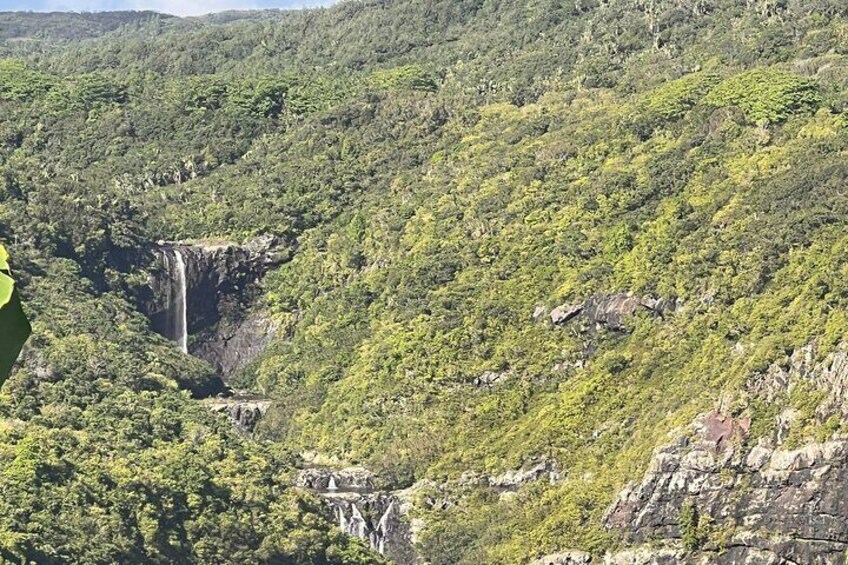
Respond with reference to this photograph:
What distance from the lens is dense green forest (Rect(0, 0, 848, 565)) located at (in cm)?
4253

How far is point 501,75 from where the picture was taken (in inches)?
3167

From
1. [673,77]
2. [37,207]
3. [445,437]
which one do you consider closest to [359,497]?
[445,437]

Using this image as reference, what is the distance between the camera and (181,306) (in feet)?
211

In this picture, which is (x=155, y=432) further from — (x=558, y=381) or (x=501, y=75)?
(x=501, y=75)

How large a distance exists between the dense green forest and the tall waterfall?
3.24ft

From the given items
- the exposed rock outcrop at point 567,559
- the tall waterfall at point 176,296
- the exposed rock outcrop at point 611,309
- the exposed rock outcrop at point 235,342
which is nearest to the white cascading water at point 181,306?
the tall waterfall at point 176,296

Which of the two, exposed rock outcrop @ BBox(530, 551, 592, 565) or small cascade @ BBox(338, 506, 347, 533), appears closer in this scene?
exposed rock outcrop @ BBox(530, 551, 592, 565)

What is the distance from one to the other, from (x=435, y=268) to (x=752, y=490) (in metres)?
21.0

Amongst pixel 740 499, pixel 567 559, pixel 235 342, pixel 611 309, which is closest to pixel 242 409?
pixel 235 342

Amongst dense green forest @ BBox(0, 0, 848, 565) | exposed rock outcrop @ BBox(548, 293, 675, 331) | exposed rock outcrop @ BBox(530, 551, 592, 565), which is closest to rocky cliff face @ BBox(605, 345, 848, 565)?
dense green forest @ BBox(0, 0, 848, 565)

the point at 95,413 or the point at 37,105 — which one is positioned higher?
the point at 37,105

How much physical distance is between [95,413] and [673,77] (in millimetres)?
32169

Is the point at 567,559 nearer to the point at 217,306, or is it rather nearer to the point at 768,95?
the point at 768,95

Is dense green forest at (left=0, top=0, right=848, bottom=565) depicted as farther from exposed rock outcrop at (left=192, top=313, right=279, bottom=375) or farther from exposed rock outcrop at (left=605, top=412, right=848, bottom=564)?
exposed rock outcrop at (left=192, top=313, right=279, bottom=375)
